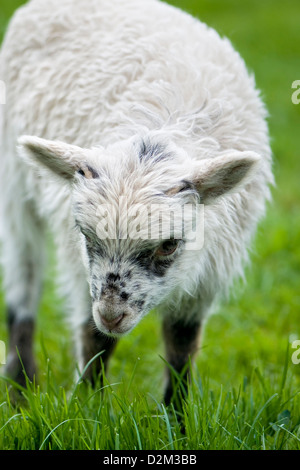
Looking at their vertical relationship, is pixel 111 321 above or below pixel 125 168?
below

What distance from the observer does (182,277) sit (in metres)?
3.61

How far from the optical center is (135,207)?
123 inches

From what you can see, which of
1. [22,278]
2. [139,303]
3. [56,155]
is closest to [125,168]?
[56,155]

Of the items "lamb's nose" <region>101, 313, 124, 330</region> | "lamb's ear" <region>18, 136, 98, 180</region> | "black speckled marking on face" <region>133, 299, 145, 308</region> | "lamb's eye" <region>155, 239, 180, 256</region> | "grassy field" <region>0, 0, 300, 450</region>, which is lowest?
"grassy field" <region>0, 0, 300, 450</region>

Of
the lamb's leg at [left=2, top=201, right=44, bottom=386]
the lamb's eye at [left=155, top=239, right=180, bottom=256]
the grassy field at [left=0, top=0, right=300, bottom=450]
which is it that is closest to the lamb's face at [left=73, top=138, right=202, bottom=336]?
the lamb's eye at [left=155, top=239, right=180, bottom=256]

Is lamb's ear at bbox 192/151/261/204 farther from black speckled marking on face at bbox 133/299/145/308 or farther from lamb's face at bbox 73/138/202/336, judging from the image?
black speckled marking on face at bbox 133/299/145/308

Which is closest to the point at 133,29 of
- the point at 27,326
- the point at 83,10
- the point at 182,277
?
the point at 83,10

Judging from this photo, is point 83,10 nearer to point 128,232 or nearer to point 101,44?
point 101,44

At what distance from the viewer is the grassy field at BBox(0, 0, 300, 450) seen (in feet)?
11.0

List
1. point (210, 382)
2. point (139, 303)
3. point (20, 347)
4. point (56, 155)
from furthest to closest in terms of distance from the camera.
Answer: point (20, 347)
point (210, 382)
point (56, 155)
point (139, 303)

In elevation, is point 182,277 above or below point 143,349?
above

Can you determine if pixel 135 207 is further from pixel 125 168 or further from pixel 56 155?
pixel 56 155

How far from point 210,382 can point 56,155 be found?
6.81ft
